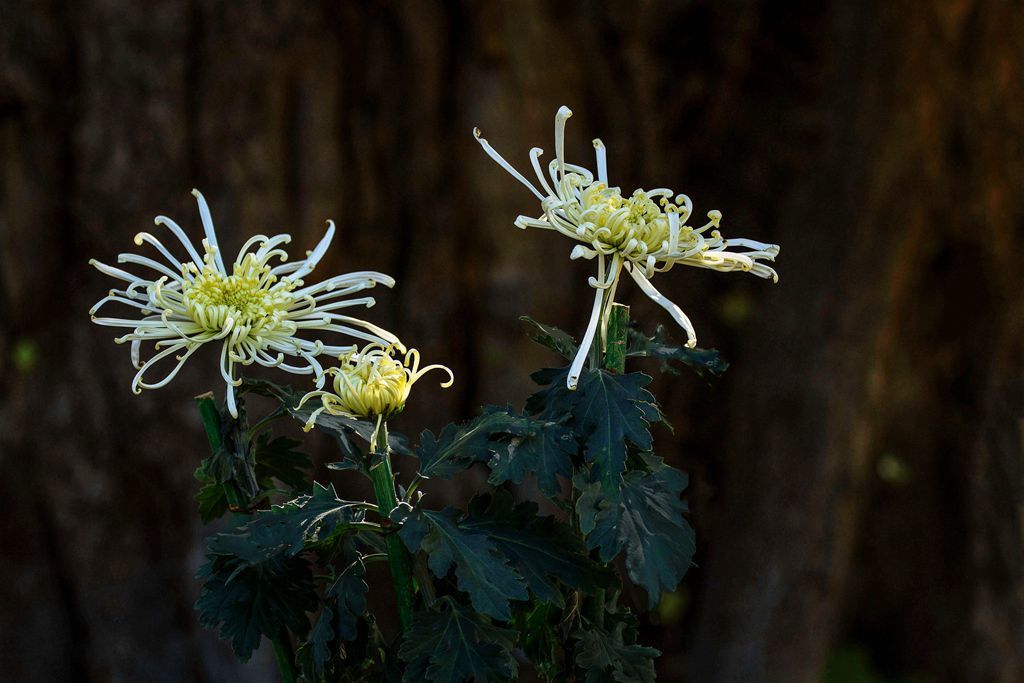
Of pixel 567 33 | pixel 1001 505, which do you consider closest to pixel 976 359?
pixel 1001 505

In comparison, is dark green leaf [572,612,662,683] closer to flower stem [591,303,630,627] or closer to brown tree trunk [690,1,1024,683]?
flower stem [591,303,630,627]

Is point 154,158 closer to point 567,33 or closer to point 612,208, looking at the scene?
point 567,33

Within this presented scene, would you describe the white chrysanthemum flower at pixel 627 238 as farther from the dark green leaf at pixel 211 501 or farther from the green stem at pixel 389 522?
the dark green leaf at pixel 211 501

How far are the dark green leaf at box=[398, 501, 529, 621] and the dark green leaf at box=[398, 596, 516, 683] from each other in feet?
0.10

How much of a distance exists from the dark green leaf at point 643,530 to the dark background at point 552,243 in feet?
3.93

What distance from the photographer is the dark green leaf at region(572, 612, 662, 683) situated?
54 centimetres

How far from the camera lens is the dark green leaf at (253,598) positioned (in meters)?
0.52

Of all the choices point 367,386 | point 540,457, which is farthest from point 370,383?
point 540,457

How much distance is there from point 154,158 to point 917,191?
1.32 m

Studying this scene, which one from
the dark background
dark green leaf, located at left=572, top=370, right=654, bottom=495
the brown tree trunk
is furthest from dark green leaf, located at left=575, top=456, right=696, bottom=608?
the brown tree trunk

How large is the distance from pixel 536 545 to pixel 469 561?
0.14ft

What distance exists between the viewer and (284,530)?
50 cm

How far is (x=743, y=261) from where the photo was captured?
532mm

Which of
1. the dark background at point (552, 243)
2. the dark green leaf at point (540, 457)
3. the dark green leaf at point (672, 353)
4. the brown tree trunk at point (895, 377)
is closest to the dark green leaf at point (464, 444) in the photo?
the dark green leaf at point (540, 457)
